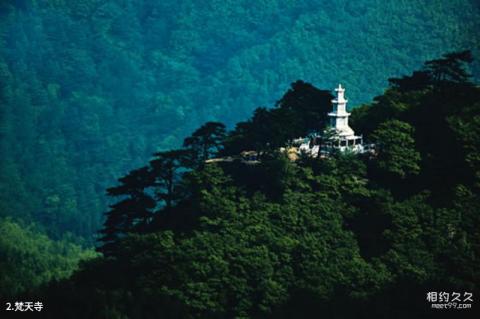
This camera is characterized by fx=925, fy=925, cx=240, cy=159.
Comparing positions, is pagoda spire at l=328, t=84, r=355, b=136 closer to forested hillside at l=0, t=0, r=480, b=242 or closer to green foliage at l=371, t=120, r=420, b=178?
green foliage at l=371, t=120, r=420, b=178

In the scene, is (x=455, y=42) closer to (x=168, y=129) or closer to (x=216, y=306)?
(x=168, y=129)

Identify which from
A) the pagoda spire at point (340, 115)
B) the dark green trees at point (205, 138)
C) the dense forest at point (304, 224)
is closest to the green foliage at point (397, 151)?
the dense forest at point (304, 224)

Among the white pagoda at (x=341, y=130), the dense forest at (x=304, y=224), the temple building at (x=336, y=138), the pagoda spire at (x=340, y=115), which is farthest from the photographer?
the pagoda spire at (x=340, y=115)

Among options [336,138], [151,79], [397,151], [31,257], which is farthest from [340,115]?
[151,79]

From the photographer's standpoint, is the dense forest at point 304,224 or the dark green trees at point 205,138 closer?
the dense forest at point 304,224

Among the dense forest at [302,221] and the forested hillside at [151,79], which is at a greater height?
the forested hillside at [151,79]

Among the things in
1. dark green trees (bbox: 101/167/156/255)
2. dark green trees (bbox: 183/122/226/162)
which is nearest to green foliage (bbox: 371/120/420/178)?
dark green trees (bbox: 183/122/226/162)

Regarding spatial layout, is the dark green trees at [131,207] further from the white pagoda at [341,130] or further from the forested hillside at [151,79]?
the forested hillside at [151,79]

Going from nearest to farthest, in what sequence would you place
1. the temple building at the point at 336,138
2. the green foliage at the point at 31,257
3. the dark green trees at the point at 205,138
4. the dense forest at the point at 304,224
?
1. the dense forest at the point at 304,224
2. the temple building at the point at 336,138
3. the dark green trees at the point at 205,138
4. the green foliage at the point at 31,257
